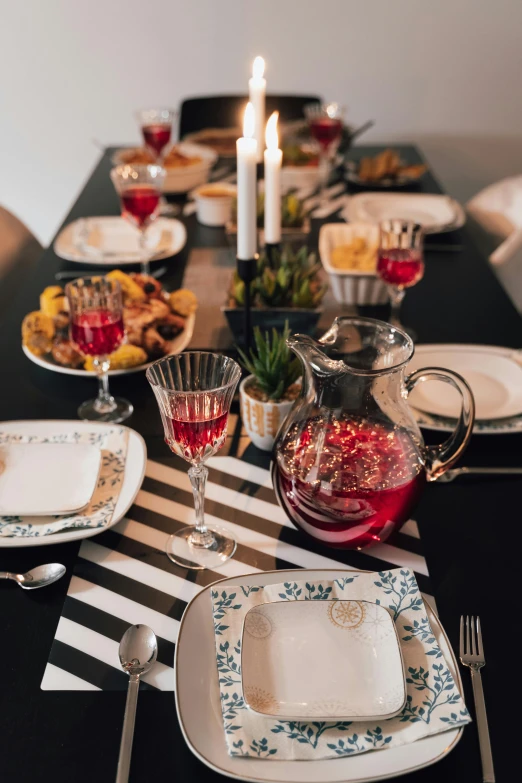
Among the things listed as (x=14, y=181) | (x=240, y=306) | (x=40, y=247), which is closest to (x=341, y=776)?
(x=240, y=306)

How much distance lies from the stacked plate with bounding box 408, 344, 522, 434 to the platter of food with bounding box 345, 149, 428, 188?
0.95 metres

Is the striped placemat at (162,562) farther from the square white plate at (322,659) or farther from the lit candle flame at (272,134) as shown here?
the lit candle flame at (272,134)

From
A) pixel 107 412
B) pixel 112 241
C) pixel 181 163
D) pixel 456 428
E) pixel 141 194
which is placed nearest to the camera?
pixel 456 428

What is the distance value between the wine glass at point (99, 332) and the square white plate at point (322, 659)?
1.48 feet

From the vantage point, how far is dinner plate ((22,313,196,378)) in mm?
1096

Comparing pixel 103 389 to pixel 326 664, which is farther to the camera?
pixel 103 389

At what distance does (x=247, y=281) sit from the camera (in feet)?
3.40

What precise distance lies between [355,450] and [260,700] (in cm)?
27

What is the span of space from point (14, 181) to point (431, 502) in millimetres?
2846

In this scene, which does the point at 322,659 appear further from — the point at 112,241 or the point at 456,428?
the point at 112,241

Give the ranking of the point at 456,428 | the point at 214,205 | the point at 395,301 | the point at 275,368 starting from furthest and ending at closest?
the point at 214,205 → the point at 395,301 → the point at 275,368 → the point at 456,428

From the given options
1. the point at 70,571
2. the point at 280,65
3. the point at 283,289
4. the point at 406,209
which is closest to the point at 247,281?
the point at 283,289

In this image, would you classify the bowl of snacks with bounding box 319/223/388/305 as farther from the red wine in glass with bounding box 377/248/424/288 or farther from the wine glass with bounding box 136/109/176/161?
the wine glass with bounding box 136/109/176/161

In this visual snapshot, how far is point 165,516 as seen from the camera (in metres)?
0.85
